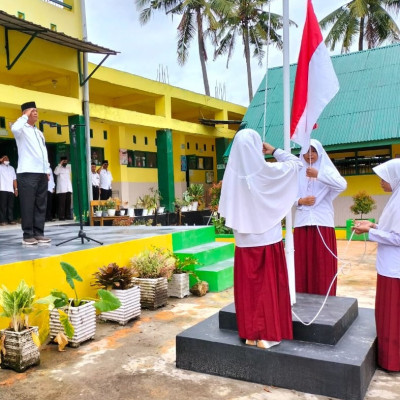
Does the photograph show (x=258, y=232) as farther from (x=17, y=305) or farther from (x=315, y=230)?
(x=17, y=305)

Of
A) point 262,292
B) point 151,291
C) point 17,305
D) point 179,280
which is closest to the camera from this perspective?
point 262,292

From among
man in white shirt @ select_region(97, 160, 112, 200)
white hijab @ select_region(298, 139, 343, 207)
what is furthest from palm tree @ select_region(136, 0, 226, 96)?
white hijab @ select_region(298, 139, 343, 207)

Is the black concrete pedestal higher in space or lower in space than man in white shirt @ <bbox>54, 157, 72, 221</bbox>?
lower

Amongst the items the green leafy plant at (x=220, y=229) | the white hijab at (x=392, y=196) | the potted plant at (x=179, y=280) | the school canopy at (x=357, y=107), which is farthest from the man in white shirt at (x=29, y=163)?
the school canopy at (x=357, y=107)

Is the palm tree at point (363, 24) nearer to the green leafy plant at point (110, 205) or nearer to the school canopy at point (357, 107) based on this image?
the school canopy at point (357, 107)

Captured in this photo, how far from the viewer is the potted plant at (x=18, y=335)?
3.67 meters

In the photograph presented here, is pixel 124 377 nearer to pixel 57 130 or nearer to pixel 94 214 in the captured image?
pixel 94 214

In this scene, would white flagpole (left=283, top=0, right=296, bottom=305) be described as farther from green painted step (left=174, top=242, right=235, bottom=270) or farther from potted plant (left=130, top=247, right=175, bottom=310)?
green painted step (left=174, top=242, right=235, bottom=270)

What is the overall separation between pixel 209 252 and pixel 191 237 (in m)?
0.48

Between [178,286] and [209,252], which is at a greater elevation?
[209,252]

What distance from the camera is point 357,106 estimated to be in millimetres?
12781

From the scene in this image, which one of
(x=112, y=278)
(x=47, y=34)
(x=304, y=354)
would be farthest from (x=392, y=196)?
(x=47, y=34)

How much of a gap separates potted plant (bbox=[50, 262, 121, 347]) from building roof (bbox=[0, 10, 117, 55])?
6.39 metres

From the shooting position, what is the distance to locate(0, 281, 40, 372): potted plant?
3.67 metres
